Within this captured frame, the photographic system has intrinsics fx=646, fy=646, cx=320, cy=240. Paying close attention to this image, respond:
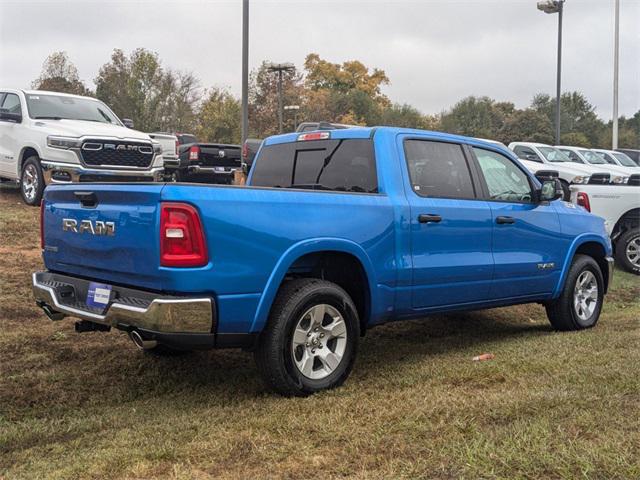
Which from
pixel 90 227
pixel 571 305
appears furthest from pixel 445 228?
pixel 90 227

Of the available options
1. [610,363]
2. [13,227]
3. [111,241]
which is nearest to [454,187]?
[610,363]

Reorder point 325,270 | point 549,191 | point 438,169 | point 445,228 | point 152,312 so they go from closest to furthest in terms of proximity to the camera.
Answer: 1. point 152,312
2. point 325,270
3. point 445,228
4. point 438,169
5. point 549,191

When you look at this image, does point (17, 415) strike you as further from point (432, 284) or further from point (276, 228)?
point (432, 284)

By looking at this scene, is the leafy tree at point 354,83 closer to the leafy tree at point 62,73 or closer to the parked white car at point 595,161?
the leafy tree at point 62,73

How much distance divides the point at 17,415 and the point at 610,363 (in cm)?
420

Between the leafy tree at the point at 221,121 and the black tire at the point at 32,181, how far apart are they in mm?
31825

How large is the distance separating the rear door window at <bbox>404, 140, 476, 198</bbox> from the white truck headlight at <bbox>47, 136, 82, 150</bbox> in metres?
6.32

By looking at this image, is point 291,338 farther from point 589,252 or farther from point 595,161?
point 595,161

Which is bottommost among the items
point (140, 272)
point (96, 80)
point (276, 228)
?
point (140, 272)

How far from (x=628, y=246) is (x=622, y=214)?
54 cm

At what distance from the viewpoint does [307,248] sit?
420cm

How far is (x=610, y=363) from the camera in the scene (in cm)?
493

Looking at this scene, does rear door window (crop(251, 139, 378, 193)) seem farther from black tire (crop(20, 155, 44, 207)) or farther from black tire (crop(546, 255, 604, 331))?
black tire (crop(20, 155, 44, 207))

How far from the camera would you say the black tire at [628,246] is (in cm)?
1038
